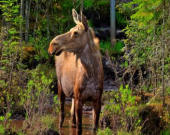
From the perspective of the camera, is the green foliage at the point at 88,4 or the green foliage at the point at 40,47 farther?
the green foliage at the point at 88,4

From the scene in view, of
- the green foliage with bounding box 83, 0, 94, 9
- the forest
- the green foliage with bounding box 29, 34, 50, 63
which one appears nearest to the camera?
the forest

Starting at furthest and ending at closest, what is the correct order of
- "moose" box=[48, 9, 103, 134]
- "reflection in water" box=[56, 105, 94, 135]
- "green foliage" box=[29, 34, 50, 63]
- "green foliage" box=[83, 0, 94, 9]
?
"green foliage" box=[83, 0, 94, 9] → "green foliage" box=[29, 34, 50, 63] → "reflection in water" box=[56, 105, 94, 135] → "moose" box=[48, 9, 103, 134]

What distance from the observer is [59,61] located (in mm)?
11172

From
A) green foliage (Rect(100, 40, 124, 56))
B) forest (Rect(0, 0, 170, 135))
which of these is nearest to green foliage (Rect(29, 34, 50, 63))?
forest (Rect(0, 0, 170, 135))

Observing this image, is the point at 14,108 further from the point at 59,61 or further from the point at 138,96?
the point at 138,96

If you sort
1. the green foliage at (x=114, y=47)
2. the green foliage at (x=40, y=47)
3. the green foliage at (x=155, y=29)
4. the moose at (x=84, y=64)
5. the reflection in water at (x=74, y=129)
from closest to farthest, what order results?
the moose at (x=84, y=64) → the green foliage at (x=155, y=29) → the reflection in water at (x=74, y=129) → the green foliage at (x=40, y=47) → the green foliage at (x=114, y=47)

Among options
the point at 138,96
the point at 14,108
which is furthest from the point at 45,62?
the point at 138,96

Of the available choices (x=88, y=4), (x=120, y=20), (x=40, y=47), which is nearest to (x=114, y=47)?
(x=120, y=20)

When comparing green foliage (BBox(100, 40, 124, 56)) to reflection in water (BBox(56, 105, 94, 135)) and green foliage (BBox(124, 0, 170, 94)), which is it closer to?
reflection in water (BBox(56, 105, 94, 135))

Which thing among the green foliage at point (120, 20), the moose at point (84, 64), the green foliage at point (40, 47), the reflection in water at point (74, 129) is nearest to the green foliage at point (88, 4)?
the green foliage at point (120, 20)

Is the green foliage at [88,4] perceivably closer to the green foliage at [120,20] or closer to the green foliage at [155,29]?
the green foliage at [120,20]

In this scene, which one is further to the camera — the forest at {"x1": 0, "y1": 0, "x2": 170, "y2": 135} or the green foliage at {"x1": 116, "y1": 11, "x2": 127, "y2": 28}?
the green foliage at {"x1": 116, "y1": 11, "x2": 127, "y2": 28}

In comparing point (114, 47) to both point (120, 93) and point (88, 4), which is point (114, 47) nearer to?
point (88, 4)

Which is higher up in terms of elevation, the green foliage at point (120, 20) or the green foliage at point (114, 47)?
the green foliage at point (120, 20)
